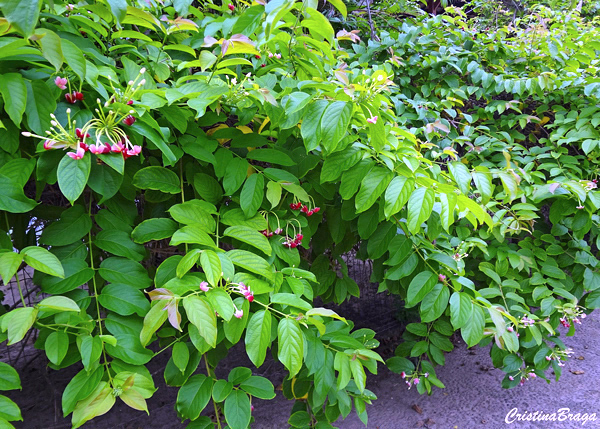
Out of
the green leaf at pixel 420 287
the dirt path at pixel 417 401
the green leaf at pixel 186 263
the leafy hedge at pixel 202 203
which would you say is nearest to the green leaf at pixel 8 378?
the leafy hedge at pixel 202 203

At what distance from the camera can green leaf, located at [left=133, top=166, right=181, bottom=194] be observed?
1.02 metres

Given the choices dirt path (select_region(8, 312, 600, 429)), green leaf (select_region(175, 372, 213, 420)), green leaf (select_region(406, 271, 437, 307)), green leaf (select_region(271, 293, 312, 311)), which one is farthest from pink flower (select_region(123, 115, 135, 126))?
dirt path (select_region(8, 312, 600, 429))

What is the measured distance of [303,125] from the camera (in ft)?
3.43

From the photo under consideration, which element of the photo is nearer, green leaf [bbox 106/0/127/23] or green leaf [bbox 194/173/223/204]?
green leaf [bbox 106/0/127/23]

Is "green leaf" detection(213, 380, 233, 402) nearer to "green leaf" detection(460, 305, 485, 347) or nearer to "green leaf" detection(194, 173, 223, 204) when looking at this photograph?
"green leaf" detection(194, 173, 223, 204)

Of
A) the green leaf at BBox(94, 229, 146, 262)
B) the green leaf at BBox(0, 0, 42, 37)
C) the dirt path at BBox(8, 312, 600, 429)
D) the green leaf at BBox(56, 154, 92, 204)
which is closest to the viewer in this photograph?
the green leaf at BBox(0, 0, 42, 37)

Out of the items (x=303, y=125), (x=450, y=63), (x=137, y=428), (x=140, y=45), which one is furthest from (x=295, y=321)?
(x=450, y=63)

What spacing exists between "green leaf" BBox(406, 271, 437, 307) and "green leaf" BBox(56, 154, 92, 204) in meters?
1.11

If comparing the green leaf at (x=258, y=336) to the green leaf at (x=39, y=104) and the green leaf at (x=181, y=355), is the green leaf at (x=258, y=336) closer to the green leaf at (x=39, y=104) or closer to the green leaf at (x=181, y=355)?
the green leaf at (x=181, y=355)

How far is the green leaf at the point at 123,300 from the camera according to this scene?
0.93 m

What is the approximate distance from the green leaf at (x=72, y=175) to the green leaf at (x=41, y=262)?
0.16 m

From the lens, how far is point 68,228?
984mm

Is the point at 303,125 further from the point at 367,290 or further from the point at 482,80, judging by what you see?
the point at 367,290

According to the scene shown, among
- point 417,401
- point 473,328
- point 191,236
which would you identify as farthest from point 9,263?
point 417,401
